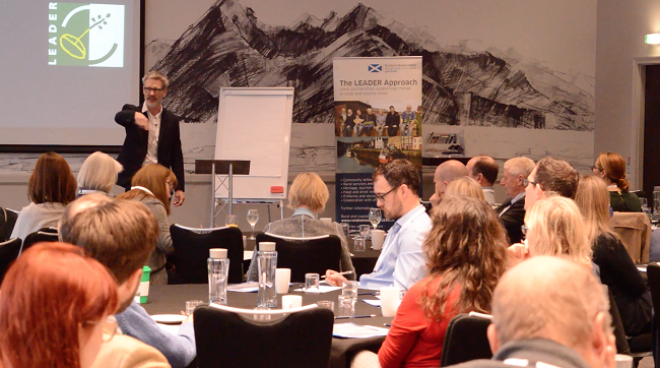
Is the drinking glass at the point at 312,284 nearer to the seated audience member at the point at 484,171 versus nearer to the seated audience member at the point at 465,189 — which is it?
the seated audience member at the point at 465,189

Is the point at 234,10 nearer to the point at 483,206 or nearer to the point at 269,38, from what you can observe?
the point at 269,38

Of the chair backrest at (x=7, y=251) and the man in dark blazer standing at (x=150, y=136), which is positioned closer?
the chair backrest at (x=7, y=251)

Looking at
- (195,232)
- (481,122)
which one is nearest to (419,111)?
(481,122)

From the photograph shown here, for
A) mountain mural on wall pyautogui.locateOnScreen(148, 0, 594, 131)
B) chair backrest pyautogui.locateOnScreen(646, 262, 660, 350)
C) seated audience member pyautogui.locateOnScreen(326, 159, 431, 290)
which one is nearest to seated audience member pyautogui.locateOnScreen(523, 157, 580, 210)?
seated audience member pyautogui.locateOnScreen(326, 159, 431, 290)

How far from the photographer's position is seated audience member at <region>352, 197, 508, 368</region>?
2543mm

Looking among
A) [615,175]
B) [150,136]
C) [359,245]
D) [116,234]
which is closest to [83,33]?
[150,136]

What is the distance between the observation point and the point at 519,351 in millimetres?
1324

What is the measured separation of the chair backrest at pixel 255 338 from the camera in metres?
2.50

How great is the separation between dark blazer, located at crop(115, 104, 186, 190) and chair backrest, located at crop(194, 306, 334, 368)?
500 cm

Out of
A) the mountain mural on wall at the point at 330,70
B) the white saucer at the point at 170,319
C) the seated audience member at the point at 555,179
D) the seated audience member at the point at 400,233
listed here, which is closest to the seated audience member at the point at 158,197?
the seated audience member at the point at 400,233

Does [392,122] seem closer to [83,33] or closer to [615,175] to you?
[615,175]

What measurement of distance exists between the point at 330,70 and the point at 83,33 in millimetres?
3232

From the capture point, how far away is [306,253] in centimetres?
468

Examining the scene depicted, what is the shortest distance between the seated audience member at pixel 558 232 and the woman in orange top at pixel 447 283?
1.73ft
